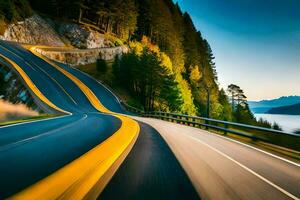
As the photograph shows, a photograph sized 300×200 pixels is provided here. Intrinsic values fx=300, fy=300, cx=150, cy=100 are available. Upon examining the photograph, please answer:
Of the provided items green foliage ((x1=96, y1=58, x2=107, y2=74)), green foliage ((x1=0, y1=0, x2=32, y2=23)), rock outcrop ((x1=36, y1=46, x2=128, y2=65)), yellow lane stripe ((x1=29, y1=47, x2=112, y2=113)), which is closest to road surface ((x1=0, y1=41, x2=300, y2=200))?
yellow lane stripe ((x1=29, y1=47, x2=112, y2=113))

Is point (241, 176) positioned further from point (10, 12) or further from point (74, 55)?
point (10, 12)

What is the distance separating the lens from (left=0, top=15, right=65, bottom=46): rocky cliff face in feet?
233

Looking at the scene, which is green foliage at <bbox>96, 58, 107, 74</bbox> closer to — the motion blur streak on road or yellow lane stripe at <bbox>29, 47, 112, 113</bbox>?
yellow lane stripe at <bbox>29, 47, 112, 113</bbox>

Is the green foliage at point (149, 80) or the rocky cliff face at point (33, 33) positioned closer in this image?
the green foliage at point (149, 80)

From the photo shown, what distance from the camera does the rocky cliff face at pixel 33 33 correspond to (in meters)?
71.1

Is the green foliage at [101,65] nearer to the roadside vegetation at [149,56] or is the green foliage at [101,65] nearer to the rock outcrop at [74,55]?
the roadside vegetation at [149,56]

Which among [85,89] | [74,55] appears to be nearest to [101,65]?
[74,55]

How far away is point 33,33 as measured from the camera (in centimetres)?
7631

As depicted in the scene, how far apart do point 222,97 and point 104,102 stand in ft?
239

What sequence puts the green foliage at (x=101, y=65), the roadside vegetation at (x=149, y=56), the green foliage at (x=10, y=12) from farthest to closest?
the green foliage at (x=10, y=12) < the green foliage at (x=101, y=65) < the roadside vegetation at (x=149, y=56)

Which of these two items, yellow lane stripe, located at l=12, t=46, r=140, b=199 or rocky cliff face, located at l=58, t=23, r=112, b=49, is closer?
yellow lane stripe, located at l=12, t=46, r=140, b=199

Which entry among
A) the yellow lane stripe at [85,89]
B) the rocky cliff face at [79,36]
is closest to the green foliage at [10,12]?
the yellow lane stripe at [85,89]

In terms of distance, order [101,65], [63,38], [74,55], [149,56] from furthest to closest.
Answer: [63,38], [74,55], [101,65], [149,56]

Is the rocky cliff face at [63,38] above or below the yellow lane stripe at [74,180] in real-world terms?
above
